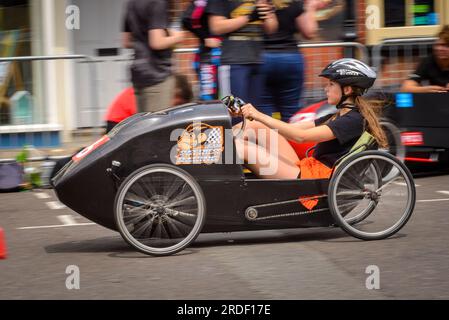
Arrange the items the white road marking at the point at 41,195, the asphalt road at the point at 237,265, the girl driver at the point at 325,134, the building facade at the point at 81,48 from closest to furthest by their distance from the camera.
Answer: the asphalt road at the point at 237,265
the girl driver at the point at 325,134
the white road marking at the point at 41,195
the building facade at the point at 81,48

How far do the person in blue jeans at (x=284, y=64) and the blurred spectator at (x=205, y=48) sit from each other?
598 millimetres

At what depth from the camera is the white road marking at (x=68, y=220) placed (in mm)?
8519

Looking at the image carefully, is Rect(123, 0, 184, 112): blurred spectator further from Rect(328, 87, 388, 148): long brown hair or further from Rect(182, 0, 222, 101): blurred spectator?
Rect(328, 87, 388, 148): long brown hair

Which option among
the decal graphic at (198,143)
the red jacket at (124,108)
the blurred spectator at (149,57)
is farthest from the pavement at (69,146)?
the decal graphic at (198,143)

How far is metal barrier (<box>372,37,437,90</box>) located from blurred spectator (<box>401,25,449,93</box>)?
35.7 inches

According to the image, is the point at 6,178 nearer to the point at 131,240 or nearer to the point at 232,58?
the point at 232,58

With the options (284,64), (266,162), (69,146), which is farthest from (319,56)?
(266,162)

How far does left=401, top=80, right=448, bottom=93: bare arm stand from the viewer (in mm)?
10383

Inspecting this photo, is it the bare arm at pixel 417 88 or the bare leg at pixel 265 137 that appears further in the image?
the bare arm at pixel 417 88

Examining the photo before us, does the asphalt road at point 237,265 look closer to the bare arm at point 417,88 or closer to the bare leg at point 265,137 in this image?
the bare leg at point 265,137

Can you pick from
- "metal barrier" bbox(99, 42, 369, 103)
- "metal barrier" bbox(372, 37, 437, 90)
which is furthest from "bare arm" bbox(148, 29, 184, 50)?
"metal barrier" bbox(372, 37, 437, 90)

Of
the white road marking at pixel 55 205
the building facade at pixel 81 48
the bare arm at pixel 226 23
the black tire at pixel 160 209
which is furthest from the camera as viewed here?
the building facade at pixel 81 48

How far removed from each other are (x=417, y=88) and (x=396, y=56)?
1632 millimetres

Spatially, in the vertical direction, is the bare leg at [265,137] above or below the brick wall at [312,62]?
below
